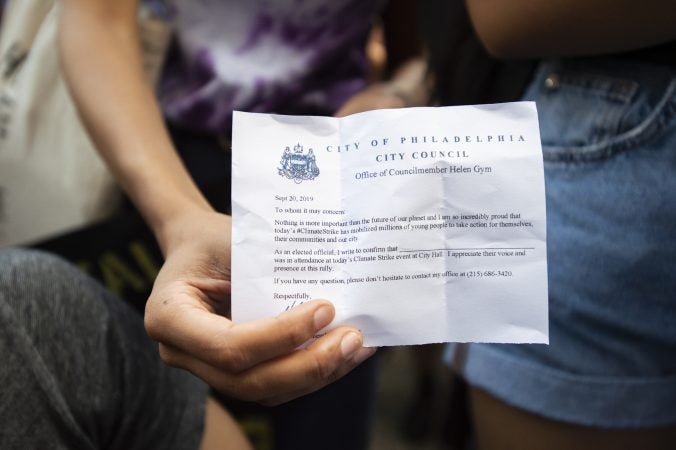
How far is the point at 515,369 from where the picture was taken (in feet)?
1.97

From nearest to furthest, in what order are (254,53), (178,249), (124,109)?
(178,249) < (124,109) < (254,53)

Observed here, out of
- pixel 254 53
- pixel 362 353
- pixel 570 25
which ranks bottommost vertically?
pixel 362 353

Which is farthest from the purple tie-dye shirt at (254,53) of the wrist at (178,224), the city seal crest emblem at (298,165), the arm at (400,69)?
the city seal crest emblem at (298,165)

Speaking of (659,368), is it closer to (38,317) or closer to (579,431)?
(579,431)


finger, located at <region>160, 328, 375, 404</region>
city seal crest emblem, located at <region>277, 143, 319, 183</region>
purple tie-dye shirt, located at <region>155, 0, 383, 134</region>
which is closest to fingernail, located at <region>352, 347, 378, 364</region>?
finger, located at <region>160, 328, 375, 404</region>

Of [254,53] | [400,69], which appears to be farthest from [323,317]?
[400,69]

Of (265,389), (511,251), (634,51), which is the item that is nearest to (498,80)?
(634,51)

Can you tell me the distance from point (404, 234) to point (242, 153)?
140 mm

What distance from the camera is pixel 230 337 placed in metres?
0.41

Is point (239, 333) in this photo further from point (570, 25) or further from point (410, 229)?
point (570, 25)

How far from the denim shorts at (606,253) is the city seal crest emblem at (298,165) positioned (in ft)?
0.92

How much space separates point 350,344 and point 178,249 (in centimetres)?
19

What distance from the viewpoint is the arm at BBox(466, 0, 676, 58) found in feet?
1.55

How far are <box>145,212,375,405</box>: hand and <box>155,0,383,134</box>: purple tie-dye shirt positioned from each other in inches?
14.3
